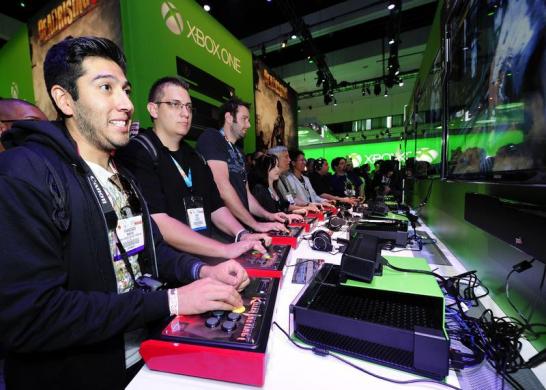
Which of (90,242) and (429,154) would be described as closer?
(90,242)

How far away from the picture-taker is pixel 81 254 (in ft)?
2.31

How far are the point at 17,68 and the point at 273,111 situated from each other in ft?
13.7

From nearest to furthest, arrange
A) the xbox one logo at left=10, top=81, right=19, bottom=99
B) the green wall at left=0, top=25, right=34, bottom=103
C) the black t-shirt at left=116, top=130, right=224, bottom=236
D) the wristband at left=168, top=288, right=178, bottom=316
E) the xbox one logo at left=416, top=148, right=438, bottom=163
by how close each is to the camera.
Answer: the wristband at left=168, top=288, right=178, bottom=316
the black t-shirt at left=116, top=130, right=224, bottom=236
the xbox one logo at left=416, top=148, right=438, bottom=163
the green wall at left=0, top=25, right=34, bottom=103
the xbox one logo at left=10, top=81, right=19, bottom=99

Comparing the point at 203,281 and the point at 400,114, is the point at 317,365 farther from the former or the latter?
the point at 400,114

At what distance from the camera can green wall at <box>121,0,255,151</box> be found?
224 cm

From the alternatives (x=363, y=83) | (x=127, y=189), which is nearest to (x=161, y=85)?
(x=127, y=189)

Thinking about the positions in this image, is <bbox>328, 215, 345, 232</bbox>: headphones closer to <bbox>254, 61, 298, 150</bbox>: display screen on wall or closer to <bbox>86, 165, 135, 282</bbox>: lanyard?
<bbox>86, 165, 135, 282</bbox>: lanyard

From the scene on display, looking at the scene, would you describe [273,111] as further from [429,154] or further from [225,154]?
[225,154]

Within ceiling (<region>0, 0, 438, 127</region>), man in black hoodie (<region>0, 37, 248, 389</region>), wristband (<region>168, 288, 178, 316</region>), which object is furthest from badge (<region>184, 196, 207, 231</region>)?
ceiling (<region>0, 0, 438, 127</region>)

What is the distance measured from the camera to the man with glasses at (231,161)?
198 cm

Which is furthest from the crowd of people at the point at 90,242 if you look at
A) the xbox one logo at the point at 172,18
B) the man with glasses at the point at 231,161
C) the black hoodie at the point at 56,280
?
the xbox one logo at the point at 172,18

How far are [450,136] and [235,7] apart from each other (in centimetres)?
563

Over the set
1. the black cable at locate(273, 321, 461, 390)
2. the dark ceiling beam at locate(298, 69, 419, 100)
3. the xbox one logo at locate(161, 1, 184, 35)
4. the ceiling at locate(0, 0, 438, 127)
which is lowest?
the black cable at locate(273, 321, 461, 390)

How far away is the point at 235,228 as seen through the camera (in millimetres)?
1727
